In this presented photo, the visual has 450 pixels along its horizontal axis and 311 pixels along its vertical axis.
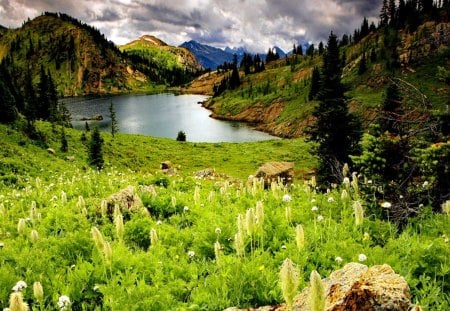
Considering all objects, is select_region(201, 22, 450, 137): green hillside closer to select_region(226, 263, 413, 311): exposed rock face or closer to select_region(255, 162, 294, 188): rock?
select_region(255, 162, 294, 188): rock

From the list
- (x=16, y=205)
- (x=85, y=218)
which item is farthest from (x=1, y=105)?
(x=85, y=218)

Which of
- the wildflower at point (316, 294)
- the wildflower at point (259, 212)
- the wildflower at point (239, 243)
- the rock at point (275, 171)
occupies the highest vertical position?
the wildflower at point (316, 294)

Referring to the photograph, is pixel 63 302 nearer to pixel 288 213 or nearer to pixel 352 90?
pixel 288 213

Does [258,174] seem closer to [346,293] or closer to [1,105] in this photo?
[346,293]

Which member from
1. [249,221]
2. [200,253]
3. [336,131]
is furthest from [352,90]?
[249,221]

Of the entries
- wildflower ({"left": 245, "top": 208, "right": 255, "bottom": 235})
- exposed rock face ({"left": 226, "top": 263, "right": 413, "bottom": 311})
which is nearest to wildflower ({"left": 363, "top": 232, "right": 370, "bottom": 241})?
wildflower ({"left": 245, "top": 208, "right": 255, "bottom": 235})

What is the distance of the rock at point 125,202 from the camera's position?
33.2ft

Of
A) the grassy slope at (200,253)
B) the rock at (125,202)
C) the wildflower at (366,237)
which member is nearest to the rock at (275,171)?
the grassy slope at (200,253)

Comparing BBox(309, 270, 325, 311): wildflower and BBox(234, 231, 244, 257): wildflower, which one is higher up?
BBox(309, 270, 325, 311): wildflower

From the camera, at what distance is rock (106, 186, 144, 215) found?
33.2ft

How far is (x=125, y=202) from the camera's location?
33.9 feet

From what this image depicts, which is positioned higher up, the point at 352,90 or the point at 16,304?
the point at 352,90

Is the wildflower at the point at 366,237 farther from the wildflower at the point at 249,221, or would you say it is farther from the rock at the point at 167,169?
the rock at the point at 167,169

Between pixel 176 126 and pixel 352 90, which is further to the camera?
pixel 352 90
